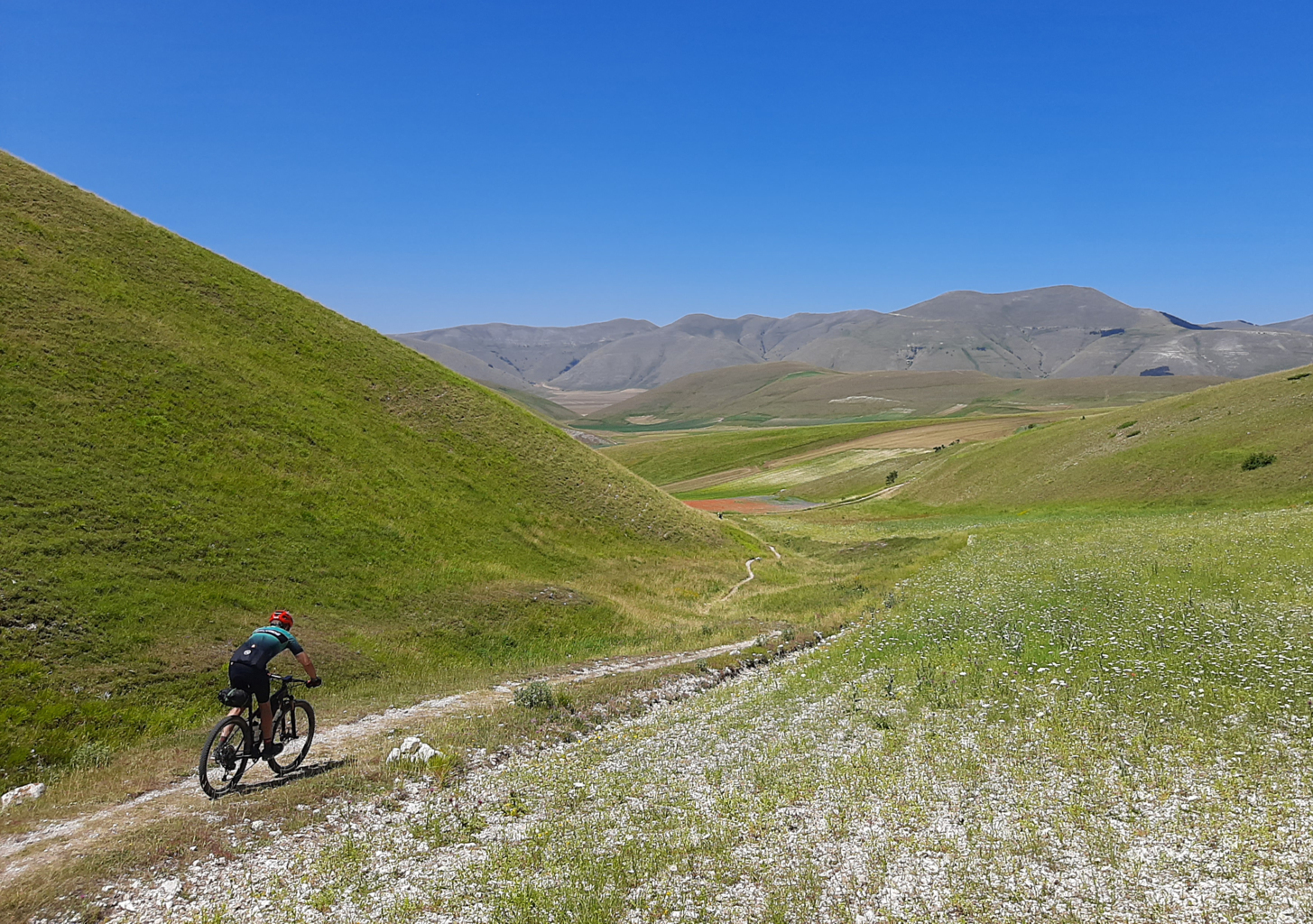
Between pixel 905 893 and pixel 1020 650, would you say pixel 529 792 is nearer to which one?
pixel 905 893

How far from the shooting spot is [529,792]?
1394 centimetres

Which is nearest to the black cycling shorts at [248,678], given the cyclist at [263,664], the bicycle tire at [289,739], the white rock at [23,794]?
the cyclist at [263,664]

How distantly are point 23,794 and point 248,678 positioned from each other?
209 inches

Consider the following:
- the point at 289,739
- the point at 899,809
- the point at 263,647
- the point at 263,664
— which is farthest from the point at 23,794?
the point at 899,809

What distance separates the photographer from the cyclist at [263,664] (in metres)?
14.1

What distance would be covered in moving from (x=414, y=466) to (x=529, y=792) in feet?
112

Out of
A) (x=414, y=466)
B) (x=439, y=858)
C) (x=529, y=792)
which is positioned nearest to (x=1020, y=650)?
(x=529, y=792)

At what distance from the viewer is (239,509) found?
1215 inches

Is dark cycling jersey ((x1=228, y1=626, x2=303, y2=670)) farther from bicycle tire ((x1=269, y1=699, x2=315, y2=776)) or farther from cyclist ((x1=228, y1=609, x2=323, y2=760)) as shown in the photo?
bicycle tire ((x1=269, y1=699, x2=315, y2=776))

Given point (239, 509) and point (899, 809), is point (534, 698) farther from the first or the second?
point (239, 509)

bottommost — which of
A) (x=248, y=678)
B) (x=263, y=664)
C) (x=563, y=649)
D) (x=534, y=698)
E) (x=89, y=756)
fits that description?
(x=563, y=649)

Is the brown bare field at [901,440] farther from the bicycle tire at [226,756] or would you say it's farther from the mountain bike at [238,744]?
the bicycle tire at [226,756]

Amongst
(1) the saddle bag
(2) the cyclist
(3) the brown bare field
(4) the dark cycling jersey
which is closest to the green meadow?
(2) the cyclist

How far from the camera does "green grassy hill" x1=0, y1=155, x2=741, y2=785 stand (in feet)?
68.4
